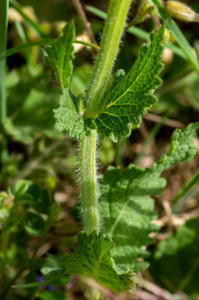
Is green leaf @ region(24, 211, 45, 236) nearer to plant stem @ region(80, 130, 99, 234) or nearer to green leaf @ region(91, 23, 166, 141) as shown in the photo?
plant stem @ region(80, 130, 99, 234)

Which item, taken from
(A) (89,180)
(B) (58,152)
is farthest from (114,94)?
(B) (58,152)

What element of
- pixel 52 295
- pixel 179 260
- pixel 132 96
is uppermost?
pixel 132 96

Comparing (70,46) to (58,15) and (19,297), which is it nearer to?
(19,297)

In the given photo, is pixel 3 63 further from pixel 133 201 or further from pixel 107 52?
pixel 133 201

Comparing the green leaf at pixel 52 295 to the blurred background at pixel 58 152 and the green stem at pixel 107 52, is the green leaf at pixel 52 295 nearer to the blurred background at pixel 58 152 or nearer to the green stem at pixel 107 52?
the blurred background at pixel 58 152

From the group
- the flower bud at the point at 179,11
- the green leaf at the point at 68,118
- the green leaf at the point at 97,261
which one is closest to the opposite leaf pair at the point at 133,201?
the green leaf at the point at 97,261
